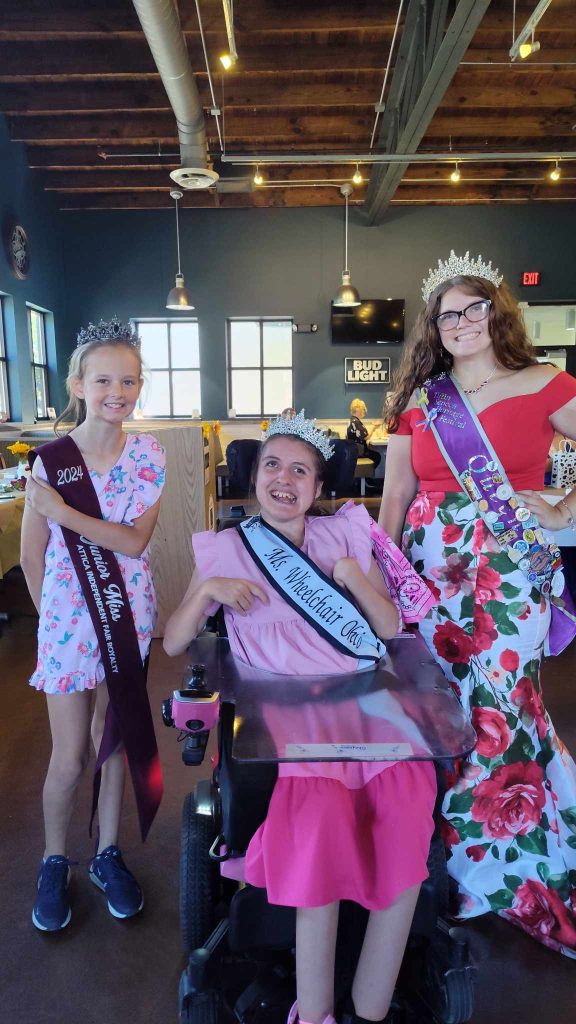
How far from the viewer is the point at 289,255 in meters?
9.27

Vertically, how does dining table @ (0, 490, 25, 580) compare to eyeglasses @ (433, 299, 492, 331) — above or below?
below

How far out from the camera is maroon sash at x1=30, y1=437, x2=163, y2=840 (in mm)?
1535

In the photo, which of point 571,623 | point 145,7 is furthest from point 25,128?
point 571,623

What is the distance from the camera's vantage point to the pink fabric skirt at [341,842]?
1.10m

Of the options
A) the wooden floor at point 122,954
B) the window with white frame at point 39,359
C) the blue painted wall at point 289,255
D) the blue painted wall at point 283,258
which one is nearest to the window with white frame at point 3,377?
the window with white frame at point 39,359

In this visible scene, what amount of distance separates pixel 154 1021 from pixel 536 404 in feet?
5.37

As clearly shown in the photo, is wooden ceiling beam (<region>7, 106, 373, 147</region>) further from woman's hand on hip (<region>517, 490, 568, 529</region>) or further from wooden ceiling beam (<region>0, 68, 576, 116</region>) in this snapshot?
woman's hand on hip (<region>517, 490, 568, 529</region>)

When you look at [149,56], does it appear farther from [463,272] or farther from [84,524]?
[84,524]

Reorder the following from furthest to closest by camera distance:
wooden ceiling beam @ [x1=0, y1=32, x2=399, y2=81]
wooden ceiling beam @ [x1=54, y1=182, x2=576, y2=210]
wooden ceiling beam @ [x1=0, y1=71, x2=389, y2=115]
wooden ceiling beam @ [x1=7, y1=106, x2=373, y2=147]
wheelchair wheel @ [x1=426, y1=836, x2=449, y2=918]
Result: 1. wooden ceiling beam @ [x1=54, y1=182, x2=576, y2=210]
2. wooden ceiling beam @ [x1=7, y1=106, x2=373, y2=147]
3. wooden ceiling beam @ [x1=0, y1=71, x2=389, y2=115]
4. wooden ceiling beam @ [x1=0, y1=32, x2=399, y2=81]
5. wheelchair wheel @ [x1=426, y1=836, x2=449, y2=918]

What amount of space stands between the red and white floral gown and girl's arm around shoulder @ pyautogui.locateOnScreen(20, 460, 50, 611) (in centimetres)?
94

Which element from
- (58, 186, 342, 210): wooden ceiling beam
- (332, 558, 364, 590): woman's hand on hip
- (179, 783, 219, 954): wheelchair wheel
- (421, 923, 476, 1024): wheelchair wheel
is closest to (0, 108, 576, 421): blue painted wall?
(58, 186, 342, 210): wooden ceiling beam

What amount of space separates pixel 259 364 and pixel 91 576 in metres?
8.44

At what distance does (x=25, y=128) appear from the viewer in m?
6.99

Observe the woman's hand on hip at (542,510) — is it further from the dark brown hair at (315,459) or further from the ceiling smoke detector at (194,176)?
the ceiling smoke detector at (194,176)
